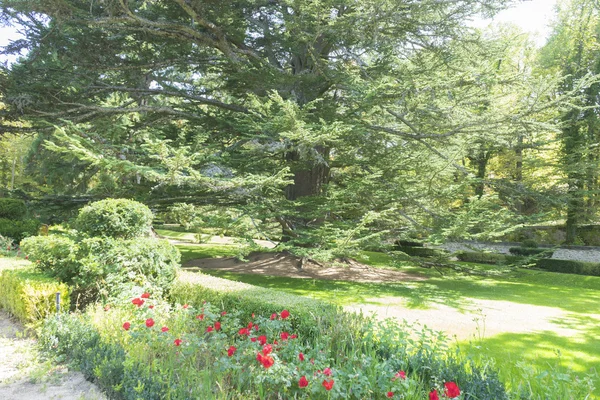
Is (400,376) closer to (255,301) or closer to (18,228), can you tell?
(255,301)

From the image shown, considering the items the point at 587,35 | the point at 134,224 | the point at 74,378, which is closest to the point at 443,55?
the point at 134,224

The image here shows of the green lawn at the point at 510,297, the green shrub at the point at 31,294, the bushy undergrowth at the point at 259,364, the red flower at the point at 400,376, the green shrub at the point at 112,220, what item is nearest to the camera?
the red flower at the point at 400,376

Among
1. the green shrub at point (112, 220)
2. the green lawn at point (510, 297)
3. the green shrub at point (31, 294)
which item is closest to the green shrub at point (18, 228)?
the green lawn at point (510, 297)

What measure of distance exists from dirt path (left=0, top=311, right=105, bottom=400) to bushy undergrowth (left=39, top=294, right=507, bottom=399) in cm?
14

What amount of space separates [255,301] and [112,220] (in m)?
2.96

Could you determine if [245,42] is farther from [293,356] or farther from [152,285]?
[293,356]

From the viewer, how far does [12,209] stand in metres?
14.5

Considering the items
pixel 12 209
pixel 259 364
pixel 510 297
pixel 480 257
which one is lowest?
pixel 510 297

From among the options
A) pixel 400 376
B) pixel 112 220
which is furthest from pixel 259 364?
pixel 112 220

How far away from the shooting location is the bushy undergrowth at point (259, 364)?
301 centimetres

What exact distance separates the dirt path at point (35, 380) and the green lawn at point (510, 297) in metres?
4.60

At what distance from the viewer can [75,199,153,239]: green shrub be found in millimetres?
6324

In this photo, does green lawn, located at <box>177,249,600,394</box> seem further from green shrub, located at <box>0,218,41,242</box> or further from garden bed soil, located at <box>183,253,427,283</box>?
green shrub, located at <box>0,218,41,242</box>

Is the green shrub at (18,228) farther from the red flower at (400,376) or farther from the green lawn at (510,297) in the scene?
the red flower at (400,376)
